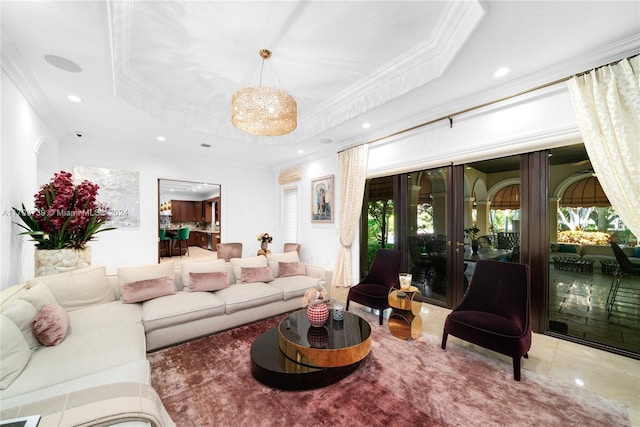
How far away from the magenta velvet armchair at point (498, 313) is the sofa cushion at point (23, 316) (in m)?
3.49

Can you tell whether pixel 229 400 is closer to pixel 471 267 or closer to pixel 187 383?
pixel 187 383

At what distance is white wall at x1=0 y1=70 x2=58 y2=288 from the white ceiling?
26cm

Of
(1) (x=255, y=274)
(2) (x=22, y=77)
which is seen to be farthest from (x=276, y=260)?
(2) (x=22, y=77)

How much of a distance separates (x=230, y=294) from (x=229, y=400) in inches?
56.6

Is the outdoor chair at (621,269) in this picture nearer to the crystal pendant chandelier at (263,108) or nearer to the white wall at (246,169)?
the white wall at (246,169)

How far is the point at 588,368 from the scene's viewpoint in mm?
2324

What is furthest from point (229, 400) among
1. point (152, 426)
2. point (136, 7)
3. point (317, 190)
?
point (317, 190)

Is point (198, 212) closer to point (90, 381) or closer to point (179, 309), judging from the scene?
point (179, 309)

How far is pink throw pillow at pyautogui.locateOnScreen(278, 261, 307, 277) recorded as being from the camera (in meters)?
4.07

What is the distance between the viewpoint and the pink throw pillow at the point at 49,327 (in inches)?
74.6

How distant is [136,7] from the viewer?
216 cm

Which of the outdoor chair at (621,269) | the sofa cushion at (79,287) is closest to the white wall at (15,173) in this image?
the sofa cushion at (79,287)

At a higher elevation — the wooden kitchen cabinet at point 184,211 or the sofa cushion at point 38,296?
the wooden kitchen cabinet at point 184,211

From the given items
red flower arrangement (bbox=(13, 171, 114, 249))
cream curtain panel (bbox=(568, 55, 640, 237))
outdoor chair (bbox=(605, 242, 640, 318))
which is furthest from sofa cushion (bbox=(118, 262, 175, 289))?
outdoor chair (bbox=(605, 242, 640, 318))
